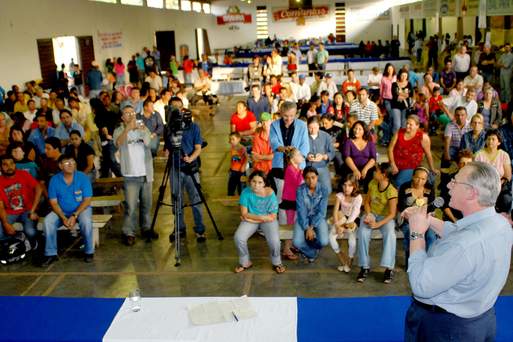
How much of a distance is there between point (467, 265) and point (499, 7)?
40.0 ft

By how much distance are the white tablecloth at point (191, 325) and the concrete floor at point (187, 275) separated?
1.72m

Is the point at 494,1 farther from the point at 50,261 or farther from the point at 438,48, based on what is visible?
the point at 50,261

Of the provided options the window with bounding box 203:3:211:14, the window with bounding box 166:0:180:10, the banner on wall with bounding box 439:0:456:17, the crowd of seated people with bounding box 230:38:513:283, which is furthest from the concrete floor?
the window with bounding box 203:3:211:14

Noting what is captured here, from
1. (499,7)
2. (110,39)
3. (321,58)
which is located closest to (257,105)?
(499,7)

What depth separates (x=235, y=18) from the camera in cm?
3744

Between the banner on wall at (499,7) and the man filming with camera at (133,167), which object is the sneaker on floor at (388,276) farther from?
the banner on wall at (499,7)

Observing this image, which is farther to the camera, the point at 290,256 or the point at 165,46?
the point at 165,46

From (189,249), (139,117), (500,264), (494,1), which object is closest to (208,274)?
(189,249)

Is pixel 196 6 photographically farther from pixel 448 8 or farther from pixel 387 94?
pixel 387 94

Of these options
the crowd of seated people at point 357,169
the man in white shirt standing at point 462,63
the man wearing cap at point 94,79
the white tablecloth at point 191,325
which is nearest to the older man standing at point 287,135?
the crowd of seated people at point 357,169

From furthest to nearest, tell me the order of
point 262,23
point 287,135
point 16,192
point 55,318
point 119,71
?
1. point 262,23
2. point 119,71
3. point 16,192
4. point 287,135
5. point 55,318

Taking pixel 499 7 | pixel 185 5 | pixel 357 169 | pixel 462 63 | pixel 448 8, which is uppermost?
pixel 185 5

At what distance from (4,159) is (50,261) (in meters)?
1.31

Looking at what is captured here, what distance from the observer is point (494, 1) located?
13148mm
